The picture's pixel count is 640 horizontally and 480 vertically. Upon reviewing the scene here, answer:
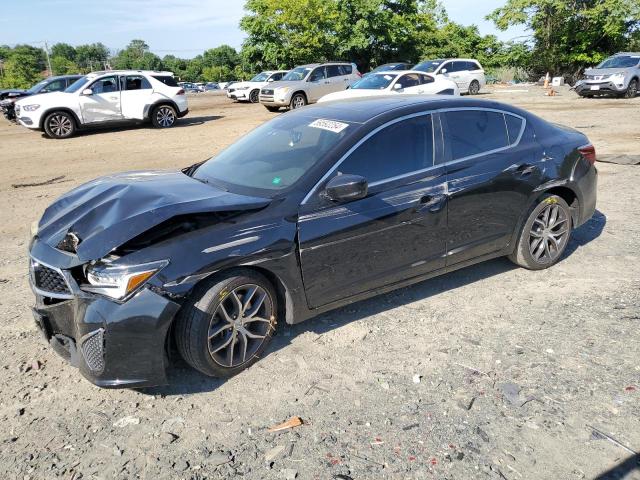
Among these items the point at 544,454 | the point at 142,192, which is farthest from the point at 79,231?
the point at 544,454

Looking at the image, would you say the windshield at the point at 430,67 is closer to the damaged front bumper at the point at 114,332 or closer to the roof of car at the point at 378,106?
the roof of car at the point at 378,106

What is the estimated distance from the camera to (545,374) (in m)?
3.38

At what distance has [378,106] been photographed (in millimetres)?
4223

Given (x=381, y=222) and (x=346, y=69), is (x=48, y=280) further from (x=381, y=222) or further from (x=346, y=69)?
(x=346, y=69)

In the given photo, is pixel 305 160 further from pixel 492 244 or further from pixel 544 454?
pixel 544 454

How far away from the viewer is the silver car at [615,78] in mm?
Answer: 21578

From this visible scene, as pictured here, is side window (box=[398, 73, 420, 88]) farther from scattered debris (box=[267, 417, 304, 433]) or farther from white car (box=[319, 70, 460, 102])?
scattered debris (box=[267, 417, 304, 433])

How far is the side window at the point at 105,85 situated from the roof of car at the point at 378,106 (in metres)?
12.5

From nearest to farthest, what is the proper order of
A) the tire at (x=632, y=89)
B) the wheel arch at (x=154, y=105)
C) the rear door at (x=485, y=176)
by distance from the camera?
the rear door at (x=485, y=176) < the wheel arch at (x=154, y=105) < the tire at (x=632, y=89)

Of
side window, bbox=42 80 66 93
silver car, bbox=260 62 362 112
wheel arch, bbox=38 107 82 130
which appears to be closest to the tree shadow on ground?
wheel arch, bbox=38 107 82 130

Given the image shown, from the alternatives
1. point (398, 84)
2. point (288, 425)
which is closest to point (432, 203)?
point (288, 425)

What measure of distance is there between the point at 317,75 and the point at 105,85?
8700 millimetres

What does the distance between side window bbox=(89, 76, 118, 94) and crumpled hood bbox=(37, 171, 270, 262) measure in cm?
1260

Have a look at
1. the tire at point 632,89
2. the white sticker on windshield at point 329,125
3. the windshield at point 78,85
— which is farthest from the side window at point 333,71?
the white sticker on windshield at point 329,125
